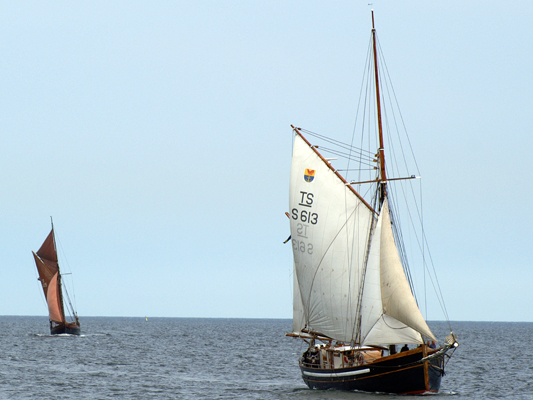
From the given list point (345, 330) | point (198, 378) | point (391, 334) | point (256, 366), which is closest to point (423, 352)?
point (391, 334)

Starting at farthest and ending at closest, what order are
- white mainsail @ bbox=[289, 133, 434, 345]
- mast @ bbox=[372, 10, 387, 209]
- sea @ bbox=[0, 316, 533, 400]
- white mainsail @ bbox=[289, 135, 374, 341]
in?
sea @ bbox=[0, 316, 533, 400] < mast @ bbox=[372, 10, 387, 209] < white mainsail @ bbox=[289, 135, 374, 341] < white mainsail @ bbox=[289, 133, 434, 345]

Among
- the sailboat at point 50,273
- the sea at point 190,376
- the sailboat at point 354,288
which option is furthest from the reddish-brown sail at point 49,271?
the sailboat at point 354,288

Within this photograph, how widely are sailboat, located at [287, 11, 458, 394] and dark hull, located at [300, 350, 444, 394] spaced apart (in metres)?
0.05

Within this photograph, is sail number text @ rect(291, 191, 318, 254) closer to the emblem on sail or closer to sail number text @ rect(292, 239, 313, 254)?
sail number text @ rect(292, 239, 313, 254)

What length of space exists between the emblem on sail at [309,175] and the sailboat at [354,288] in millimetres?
59

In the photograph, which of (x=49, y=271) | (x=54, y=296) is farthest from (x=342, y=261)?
(x=54, y=296)

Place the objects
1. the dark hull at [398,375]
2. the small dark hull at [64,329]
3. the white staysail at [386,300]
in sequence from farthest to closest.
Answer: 1. the small dark hull at [64,329]
2. the white staysail at [386,300]
3. the dark hull at [398,375]

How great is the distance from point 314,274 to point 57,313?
7141 cm

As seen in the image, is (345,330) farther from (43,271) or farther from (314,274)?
(43,271)

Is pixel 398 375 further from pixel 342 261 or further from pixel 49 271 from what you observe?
pixel 49 271

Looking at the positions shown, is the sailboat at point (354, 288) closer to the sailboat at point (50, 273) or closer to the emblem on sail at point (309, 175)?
the emblem on sail at point (309, 175)

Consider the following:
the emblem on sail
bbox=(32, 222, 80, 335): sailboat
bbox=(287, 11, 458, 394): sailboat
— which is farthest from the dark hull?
bbox=(32, 222, 80, 335): sailboat

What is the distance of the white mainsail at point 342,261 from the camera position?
41312mm

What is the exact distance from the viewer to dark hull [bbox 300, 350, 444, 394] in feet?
131
